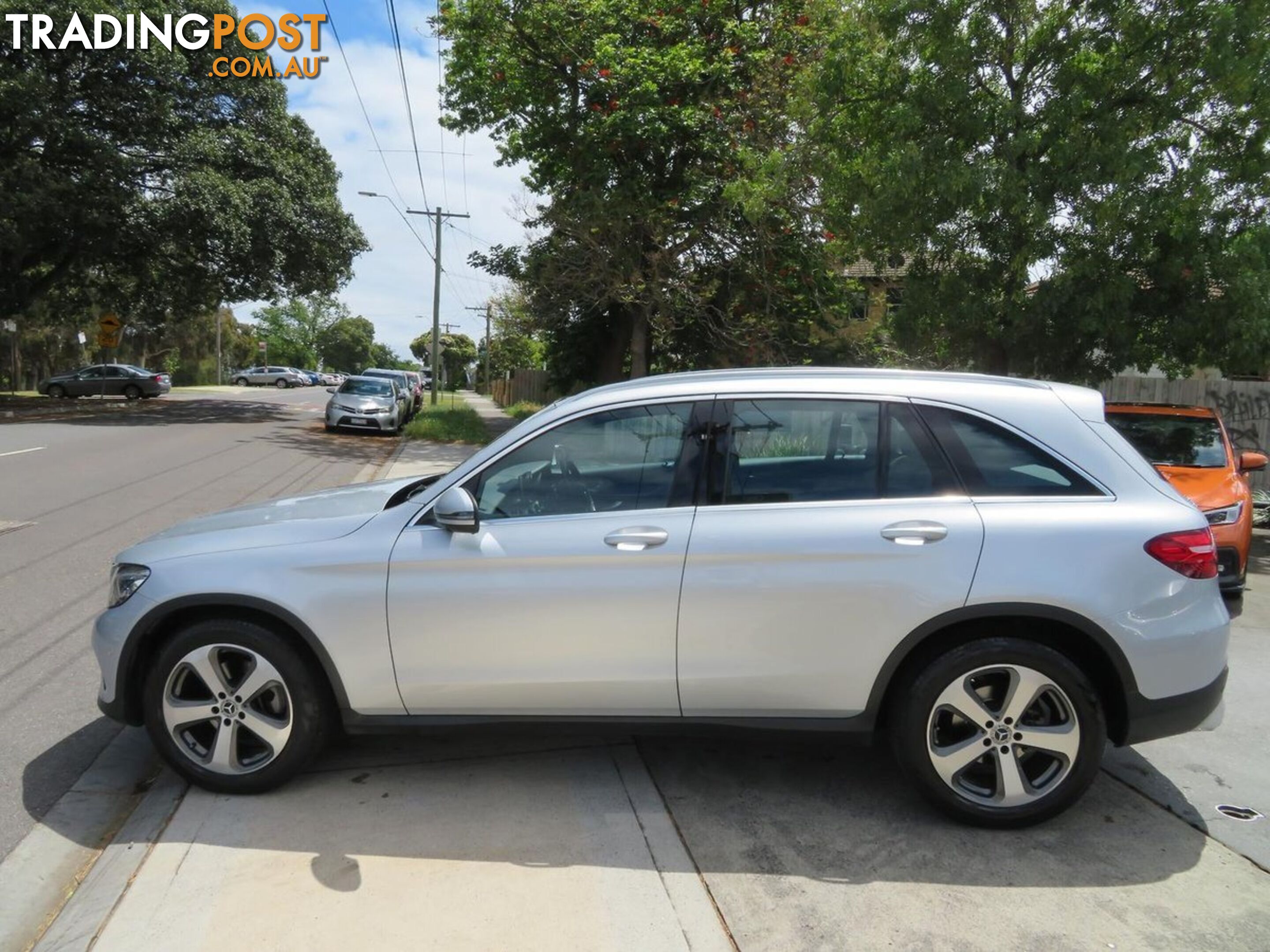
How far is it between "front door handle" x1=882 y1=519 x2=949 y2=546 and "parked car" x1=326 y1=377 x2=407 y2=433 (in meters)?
21.5

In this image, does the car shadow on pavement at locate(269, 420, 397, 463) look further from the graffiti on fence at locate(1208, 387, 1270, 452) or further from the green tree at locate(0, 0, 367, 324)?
the graffiti on fence at locate(1208, 387, 1270, 452)

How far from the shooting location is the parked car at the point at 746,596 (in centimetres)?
357

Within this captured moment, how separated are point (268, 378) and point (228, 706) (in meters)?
74.8

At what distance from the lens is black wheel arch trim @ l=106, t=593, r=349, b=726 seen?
3756mm

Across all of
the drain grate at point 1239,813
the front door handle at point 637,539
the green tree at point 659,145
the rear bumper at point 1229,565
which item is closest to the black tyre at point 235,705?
the front door handle at point 637,539

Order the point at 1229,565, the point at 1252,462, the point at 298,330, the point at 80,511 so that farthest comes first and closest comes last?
1. the point at 298,330
2. the point at 80,511
3. the point at 1252,462
4. the point at 1229,565

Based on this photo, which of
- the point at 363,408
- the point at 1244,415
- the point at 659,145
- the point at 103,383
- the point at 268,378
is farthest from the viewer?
the point at 268,378

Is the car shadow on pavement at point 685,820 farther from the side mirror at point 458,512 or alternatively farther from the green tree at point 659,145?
the green tree at point 659,145

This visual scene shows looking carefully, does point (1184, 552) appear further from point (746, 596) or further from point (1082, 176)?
point (1082, 176)

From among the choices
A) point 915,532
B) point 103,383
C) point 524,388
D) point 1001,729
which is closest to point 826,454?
point 915,532

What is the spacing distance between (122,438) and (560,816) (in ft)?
60.5

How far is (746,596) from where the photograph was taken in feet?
11.8

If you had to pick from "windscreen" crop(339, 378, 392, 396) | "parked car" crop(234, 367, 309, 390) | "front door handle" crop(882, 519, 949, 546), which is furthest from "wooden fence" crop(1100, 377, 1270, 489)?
"parked car" crop(234, 367, 309, 390)

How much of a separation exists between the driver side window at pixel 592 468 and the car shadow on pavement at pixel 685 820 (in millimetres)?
920
